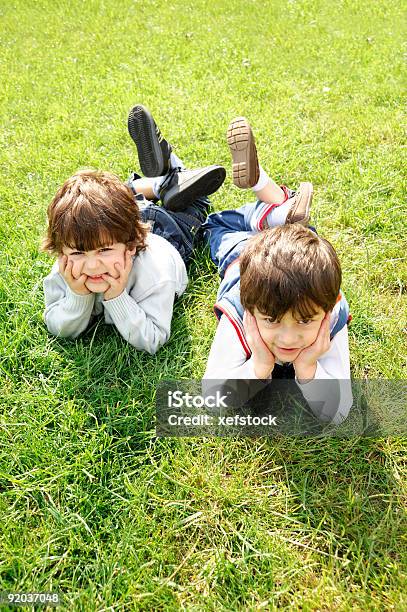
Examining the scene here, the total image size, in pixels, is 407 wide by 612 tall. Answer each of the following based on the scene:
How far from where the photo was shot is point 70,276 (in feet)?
8.68

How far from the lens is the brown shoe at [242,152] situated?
2.97 metres

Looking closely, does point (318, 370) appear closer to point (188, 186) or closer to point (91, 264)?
point (91, 264)

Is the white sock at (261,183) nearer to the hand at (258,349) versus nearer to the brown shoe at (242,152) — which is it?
the brown shoe at (242,152)

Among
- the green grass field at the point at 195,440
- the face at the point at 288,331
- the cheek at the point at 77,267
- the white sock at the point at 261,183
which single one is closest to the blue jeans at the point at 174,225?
the green grass field at the point at 195,440

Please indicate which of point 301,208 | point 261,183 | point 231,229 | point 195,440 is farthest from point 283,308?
point 231,229

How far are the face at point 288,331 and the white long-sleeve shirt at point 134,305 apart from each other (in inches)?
28.7

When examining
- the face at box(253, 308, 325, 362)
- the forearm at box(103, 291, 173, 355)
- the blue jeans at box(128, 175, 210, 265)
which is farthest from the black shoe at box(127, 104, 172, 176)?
the face at box(253, 308, 325, 362)

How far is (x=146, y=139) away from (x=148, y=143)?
27 millimetres

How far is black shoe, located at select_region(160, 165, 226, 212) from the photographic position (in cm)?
331

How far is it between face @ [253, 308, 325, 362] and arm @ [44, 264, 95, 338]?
3.14ft

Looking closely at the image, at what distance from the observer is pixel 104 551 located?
211 cm

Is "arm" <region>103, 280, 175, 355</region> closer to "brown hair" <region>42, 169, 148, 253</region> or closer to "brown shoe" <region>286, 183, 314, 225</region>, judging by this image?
"brown hair" <region>42, 169, 148, 253</region>

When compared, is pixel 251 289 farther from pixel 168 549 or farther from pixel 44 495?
pixel 44 495

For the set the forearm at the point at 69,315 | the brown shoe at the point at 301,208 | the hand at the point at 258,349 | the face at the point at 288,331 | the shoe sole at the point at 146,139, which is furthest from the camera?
the shoe sole at the point at 146,139
